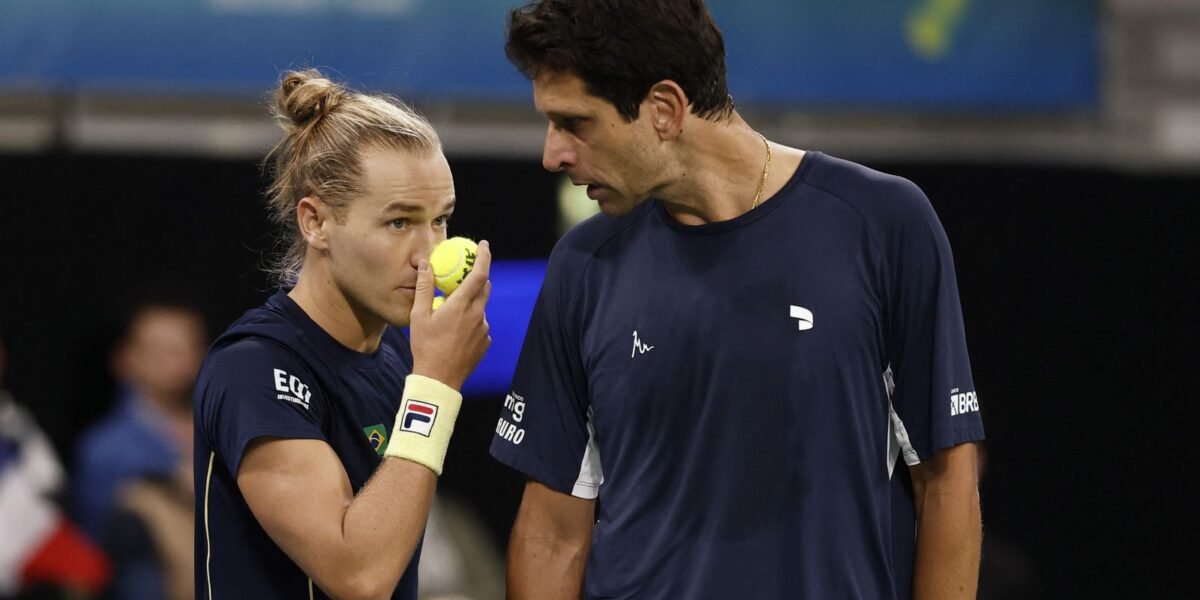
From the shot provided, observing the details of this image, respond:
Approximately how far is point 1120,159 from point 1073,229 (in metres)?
0.41

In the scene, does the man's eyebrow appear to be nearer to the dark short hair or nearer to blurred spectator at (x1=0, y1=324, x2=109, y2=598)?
the dark short hair

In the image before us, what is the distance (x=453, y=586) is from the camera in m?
5.92

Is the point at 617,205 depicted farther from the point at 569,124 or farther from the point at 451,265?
the point at 451,265

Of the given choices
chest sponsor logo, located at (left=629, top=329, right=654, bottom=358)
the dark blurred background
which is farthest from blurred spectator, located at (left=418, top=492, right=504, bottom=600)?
chest sponsor logo, located at (left=629, top=329, right=654, bottom=358)

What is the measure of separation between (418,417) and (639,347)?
0.41 meters

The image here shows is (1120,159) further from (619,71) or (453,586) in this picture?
(619,71)

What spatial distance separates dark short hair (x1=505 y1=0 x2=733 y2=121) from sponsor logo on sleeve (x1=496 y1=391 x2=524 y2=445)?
590mm

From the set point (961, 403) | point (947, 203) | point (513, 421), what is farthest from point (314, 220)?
point (947, 203)

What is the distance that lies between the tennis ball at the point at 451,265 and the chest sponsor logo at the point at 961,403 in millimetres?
908

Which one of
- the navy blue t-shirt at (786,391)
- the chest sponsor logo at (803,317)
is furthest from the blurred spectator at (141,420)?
the chest sponsor logo at (803,317)

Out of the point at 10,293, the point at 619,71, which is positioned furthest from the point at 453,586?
the point at 619,71

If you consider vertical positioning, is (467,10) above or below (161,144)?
above

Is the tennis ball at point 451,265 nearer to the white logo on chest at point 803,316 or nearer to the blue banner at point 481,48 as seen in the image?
the white logo on chest at point 803,316

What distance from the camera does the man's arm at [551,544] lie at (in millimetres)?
2795
